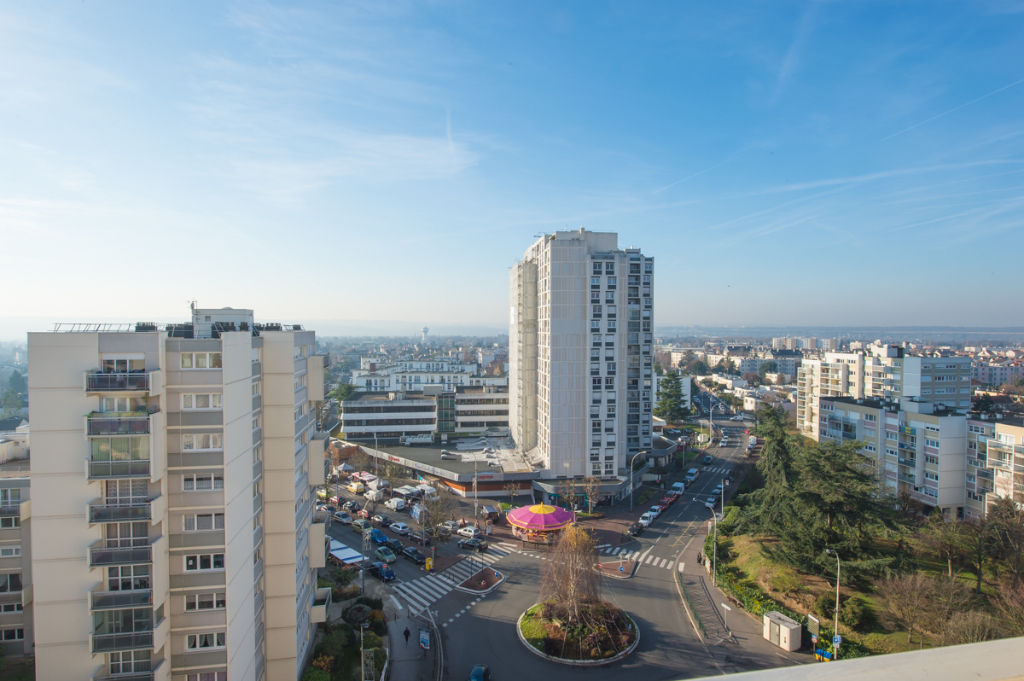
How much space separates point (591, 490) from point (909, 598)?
17545 mm

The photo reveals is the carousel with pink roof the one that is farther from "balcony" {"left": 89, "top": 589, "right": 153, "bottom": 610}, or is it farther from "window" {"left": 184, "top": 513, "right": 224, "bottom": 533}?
"balcony" {"left": 89, "top": 589, "right": 153, "bottom": 610}

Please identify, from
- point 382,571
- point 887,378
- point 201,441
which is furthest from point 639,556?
point 887,378

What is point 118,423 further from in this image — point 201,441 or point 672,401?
point 672,401

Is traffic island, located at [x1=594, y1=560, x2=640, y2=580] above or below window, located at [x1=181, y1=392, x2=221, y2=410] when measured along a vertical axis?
below

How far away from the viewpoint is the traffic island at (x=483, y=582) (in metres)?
24.1

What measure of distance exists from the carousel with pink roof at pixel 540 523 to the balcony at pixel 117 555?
19.9m

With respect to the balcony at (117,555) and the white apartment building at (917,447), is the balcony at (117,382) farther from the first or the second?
the white apartment building at (917,447)

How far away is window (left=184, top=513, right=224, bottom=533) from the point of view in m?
13.2

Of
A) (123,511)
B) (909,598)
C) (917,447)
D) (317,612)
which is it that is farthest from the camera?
(917,447)

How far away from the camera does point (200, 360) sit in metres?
13.4

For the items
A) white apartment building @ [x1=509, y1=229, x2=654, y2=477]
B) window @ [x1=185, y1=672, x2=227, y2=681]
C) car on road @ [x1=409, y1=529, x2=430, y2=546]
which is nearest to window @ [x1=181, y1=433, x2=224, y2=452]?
window @ [x1=185, y1=672, x2=227, y2=681]

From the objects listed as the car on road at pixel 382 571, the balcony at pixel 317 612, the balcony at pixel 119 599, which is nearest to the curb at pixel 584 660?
the balcony at pixel 317 612

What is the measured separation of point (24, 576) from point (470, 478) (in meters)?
23.8

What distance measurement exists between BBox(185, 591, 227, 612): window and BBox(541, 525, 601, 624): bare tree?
11094 millimetres
